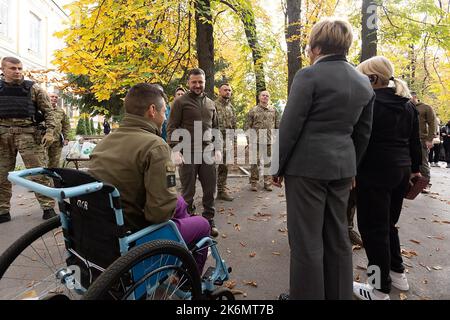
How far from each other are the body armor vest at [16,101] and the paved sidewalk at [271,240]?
58.3 inches

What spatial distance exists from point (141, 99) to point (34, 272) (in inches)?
83.1

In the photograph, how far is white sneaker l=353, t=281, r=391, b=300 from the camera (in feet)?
8.27

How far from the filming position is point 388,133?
245 cm

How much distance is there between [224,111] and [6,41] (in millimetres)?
15365

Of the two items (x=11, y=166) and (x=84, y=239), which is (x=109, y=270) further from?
(x=11, y=166)

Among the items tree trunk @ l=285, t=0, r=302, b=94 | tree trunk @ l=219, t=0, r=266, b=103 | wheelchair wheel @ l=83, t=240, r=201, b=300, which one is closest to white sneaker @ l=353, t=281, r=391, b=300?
wheelchair wheel @ l=83, t=240, r=201, b=300

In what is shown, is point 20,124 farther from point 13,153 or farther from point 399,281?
point 399,281

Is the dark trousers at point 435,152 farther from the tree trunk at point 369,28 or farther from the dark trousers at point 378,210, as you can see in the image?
the dark trousers at point 378,210

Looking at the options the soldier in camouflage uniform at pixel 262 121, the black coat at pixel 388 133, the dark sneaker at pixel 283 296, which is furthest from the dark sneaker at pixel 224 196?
the black coat at pixel 388 133

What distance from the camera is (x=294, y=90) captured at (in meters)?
2.02

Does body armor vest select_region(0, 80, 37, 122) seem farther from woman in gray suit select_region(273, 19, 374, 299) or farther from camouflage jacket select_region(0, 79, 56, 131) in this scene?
woman in gray suit select_region(273, 19, 374, 299)

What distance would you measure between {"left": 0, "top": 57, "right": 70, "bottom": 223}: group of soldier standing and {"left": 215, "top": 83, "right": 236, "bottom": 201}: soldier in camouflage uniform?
2.87 meters

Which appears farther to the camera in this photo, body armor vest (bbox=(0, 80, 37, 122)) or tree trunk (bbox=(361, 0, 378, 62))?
tree trunk (bbox=(361, 0, 378, 62))

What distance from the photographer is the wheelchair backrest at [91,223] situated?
5.49 ft
